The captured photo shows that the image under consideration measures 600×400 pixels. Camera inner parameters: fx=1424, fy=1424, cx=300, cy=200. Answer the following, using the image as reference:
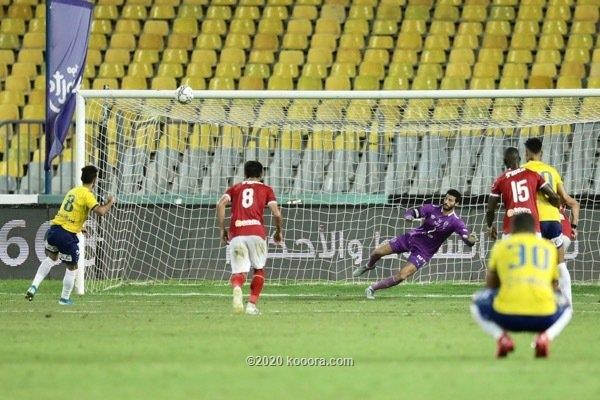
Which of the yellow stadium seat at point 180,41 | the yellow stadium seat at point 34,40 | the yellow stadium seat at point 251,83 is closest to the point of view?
the yellow stadium seat at point 251,83

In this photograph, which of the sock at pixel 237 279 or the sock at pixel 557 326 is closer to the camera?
the sock at pixel 557 326

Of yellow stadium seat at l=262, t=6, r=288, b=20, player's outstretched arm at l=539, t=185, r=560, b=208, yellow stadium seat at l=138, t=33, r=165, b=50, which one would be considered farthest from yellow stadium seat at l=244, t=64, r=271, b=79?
player's outstretched arm at l=539, t=185, r=560, b=208

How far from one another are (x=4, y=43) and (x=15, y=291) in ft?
26.0

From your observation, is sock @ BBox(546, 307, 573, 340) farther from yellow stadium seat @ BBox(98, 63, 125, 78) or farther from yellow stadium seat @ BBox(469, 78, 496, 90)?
yellow stadium seat @ BBox(98, 63, 125, 78)

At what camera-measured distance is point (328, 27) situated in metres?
23.9

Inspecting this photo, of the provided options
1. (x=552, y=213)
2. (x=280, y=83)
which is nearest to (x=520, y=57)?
(x=280, y=83)

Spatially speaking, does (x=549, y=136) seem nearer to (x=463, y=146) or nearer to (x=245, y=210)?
(x=463, y=146)

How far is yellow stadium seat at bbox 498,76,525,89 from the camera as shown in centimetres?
2192

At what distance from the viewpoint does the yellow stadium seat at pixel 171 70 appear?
2353 centimetres

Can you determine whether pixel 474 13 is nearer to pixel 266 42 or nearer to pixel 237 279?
pixel 266 42

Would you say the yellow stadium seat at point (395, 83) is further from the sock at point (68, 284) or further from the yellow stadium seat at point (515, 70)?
the sock at point (68, 284)

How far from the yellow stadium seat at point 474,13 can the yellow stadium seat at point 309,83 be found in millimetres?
2843

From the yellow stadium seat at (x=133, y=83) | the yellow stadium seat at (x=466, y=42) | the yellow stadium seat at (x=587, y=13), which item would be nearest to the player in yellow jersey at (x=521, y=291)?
the yellow stadium seat at (x=466, y=42)

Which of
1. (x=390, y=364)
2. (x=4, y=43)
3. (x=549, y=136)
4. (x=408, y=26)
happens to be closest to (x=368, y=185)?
(x=549, y=136)
